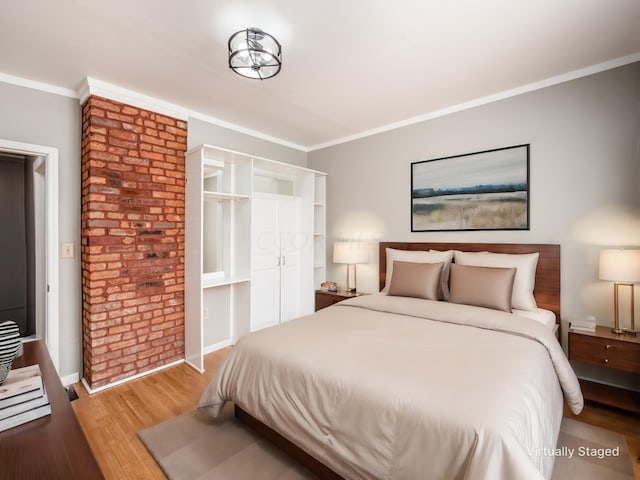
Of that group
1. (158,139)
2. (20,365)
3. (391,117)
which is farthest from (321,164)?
(20,365)

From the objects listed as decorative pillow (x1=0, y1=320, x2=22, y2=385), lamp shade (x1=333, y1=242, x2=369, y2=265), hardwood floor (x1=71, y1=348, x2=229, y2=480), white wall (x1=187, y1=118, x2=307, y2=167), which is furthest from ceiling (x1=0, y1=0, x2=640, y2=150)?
hardwood floor (x1=71, y1=348, x2=229, y2=480)

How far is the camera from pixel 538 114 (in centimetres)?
282

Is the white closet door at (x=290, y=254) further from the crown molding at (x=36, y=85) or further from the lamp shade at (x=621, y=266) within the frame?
the lamp shade at (x=621, y=266)

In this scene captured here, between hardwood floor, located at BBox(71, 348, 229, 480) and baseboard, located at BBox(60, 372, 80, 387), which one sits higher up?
baseboard, located at BBox(60, 372, 80, 387)

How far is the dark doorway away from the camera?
3795 millimetres

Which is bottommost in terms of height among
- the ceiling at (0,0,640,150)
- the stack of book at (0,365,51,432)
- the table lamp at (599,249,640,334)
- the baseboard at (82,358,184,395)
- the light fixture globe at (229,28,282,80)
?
the baseboard at (82,358,184,395)

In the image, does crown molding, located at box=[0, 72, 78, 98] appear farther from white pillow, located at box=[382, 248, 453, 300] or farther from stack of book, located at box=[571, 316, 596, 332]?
stack of book, located at box=[571, 316, 596, 332]

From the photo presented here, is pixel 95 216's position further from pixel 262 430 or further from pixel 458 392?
pixel 458 392

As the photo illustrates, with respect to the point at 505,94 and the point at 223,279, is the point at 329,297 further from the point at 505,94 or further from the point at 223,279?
the point at 505,94

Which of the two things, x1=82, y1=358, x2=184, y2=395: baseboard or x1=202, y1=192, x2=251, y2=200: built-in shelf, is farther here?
x1=202, y1=192, x2=251, y2=200: built-in shelf

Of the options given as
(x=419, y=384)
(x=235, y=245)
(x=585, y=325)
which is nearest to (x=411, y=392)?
(x=419, y=384)

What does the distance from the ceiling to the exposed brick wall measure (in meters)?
0.37

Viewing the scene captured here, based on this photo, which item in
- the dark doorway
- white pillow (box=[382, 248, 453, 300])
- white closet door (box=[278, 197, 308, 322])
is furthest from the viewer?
white closet door (box=[278, 197, 308, 322])

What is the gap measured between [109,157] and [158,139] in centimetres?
49
